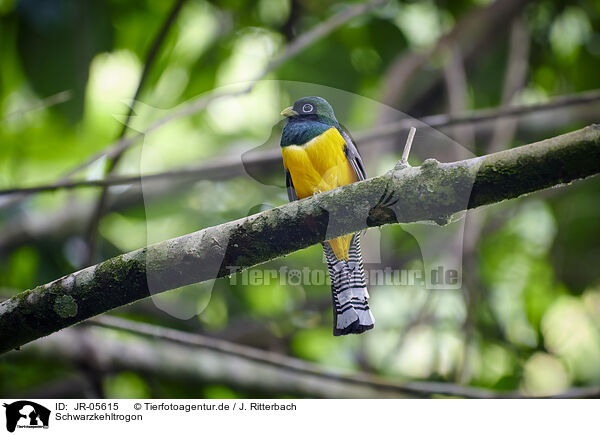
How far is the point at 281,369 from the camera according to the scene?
2223mm

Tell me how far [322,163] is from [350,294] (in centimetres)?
39

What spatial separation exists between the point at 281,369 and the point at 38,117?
1735 millimetres

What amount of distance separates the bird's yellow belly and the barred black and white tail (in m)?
0.21

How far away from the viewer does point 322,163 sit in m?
1.62

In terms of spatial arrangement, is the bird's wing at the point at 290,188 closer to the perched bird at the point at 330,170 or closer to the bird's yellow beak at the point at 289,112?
the perched bird at the point at 330,170

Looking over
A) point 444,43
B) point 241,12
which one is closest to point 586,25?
point 444,43

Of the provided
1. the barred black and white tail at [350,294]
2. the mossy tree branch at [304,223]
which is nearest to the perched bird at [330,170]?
the barred black and white tail at [350,294]

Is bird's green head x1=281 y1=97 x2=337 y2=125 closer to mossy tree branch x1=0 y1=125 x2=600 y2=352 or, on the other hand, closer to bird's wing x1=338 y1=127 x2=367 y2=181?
bird's wing x1=338 y1=127 x2=367 y2=181

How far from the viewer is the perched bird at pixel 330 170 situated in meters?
1.53
